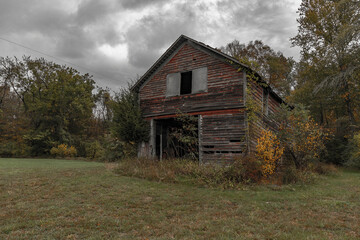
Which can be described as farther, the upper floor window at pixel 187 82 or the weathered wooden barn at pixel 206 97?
the upper floor window at pixel 187 82

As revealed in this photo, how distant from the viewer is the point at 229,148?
12.7 m

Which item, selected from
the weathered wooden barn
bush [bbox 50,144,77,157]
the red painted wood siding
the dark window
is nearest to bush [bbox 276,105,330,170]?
the weathered wooden barn

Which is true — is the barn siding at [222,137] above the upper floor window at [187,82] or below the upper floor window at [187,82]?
below

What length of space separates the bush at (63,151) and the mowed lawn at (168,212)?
24.0 meters

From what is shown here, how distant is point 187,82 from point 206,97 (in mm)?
3682

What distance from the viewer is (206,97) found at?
45.3 ft

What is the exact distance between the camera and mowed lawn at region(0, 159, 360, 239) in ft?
14.4

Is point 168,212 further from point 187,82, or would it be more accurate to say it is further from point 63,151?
point 63,151

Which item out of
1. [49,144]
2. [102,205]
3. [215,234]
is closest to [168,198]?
[102,205]

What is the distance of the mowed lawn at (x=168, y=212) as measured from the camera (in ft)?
14.4

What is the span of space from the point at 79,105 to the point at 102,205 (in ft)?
106

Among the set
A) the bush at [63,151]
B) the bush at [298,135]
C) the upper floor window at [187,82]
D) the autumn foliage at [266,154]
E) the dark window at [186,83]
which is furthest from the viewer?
the bush at [63,151]

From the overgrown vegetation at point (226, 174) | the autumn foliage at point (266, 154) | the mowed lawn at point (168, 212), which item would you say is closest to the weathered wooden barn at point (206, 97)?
the autumn foliage at point (266, 154)

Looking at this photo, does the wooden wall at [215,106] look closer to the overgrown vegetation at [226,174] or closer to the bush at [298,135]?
the bush at [298,135]
